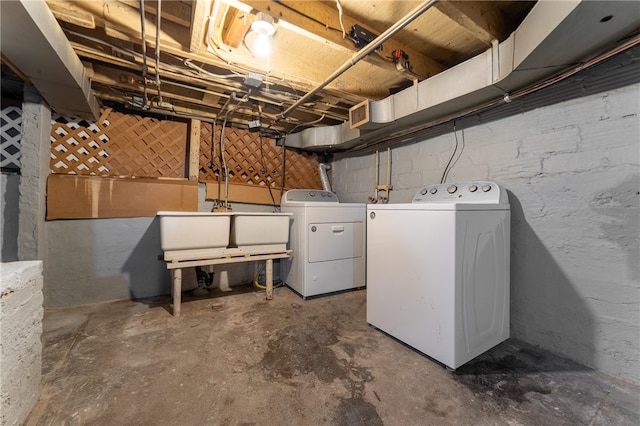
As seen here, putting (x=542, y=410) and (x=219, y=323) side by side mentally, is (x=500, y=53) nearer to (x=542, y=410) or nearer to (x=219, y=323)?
(x=542, y=410)

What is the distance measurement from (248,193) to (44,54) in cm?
193

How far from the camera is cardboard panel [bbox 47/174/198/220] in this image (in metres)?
2.22

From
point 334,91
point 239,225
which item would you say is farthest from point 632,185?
point 239,225

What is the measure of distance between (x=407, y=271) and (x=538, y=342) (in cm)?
102

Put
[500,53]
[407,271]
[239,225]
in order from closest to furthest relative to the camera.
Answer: [500,53]
[407,271]
[239,225]

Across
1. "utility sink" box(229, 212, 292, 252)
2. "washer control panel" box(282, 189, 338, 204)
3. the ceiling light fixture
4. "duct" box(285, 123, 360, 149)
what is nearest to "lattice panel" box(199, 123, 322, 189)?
"duct" box(285, 123, 360, 149)

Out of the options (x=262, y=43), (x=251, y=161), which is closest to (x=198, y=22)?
(x=262, y=43)

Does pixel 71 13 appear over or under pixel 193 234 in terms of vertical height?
over

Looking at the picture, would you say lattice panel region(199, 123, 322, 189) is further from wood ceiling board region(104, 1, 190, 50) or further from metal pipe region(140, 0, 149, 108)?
wood ceiling board region(104, 1, 190, 50)

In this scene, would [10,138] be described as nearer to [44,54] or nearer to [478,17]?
[44,54]

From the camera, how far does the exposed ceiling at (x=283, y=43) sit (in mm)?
1209

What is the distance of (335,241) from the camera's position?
262 cm

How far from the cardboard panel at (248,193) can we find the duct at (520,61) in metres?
1.49

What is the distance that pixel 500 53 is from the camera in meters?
1.48
